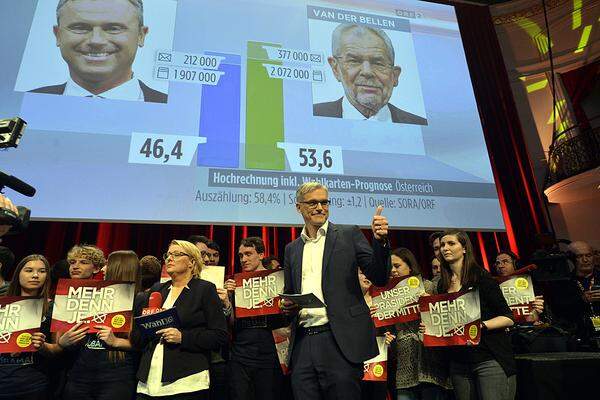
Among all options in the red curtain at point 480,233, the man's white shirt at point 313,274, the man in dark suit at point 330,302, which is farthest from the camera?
the red curtain at point 480,233

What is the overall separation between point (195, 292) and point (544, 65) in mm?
9499

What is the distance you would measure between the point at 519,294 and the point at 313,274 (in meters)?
1.67

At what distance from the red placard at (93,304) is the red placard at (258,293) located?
26.9 inches

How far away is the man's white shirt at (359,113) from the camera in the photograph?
14.9 feet

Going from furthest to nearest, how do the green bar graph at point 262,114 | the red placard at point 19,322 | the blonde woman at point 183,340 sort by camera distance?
the green bar graph at point 262,114, the red placard at point 19,322, the blonde woman at point 183,340

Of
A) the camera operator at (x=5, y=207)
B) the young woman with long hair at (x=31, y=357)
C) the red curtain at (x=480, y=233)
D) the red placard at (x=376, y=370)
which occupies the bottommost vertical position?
the red placard at (x=376, y=370)

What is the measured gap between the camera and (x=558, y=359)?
2.44 metres

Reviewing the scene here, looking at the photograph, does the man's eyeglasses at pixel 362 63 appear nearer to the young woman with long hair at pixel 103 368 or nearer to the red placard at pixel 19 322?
the young woman with long hair at pixel 103 368

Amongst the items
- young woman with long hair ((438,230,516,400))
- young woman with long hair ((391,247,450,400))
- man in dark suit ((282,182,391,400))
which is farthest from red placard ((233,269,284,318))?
young woman with long hair ((438,230,516,400))

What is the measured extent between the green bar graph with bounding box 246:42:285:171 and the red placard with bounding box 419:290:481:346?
207 cm

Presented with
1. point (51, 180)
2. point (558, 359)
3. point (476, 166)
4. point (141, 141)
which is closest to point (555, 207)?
point (476, 166)

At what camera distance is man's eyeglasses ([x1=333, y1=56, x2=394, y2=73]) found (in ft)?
15.7

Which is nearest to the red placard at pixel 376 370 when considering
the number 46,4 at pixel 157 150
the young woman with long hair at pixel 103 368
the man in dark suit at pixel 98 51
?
the young woman with long hair at pixel 103 368

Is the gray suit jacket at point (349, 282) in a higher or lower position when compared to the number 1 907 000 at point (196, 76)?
lower
